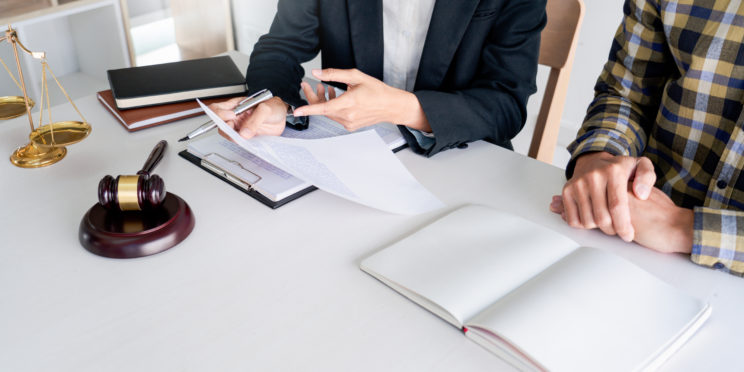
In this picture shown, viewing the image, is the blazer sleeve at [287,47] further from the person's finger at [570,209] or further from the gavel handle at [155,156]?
the person's finger at [570,209]

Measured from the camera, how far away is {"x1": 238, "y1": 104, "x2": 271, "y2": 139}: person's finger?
0.98 m

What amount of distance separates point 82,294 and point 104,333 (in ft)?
0.28

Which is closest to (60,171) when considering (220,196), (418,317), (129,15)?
(220,196)

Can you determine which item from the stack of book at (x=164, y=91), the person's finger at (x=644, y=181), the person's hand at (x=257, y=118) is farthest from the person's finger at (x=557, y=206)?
the stack of book at (x=164, y=91)

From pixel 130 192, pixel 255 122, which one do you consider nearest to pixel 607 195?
pixel 255 122

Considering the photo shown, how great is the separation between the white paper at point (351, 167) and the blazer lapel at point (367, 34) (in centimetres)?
35

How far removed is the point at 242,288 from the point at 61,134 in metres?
0.54

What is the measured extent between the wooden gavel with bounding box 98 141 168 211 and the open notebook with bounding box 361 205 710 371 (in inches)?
12.5

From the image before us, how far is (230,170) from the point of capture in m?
0.95

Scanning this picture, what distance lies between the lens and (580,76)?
2.67 metres

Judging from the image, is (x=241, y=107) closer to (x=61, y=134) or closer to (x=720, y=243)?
(x=61, y=134)

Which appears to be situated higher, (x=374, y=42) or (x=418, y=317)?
(x=374, y=42)

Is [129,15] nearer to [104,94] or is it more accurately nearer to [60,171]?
[104,94]

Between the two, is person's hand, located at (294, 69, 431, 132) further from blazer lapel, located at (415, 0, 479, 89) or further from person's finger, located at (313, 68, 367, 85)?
blazer lapel, located at (415, 0, 479, 89)
